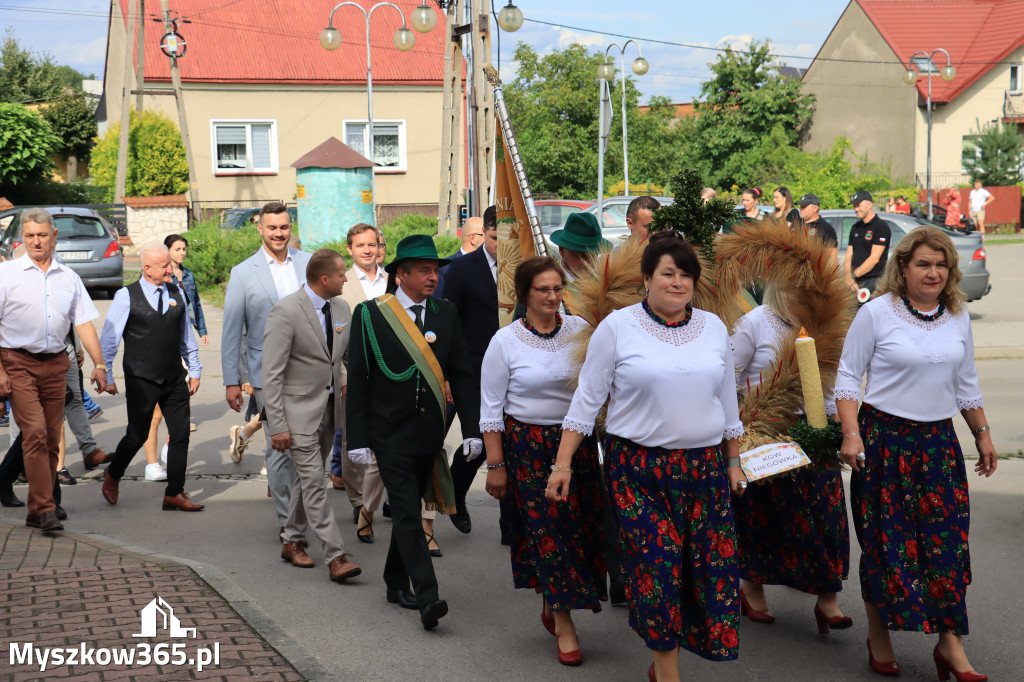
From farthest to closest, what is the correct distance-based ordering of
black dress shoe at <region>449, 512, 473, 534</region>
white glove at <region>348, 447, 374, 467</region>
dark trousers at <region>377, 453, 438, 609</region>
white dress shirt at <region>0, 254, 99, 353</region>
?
black dress shoe at <region>449, 512, 473, 534</region> → white dress shirt at <region>0, 254, 99, 353</region> → white glove at <region>348, 447, 374, 467</region> → dark trousers at <region>377, 453, 438, 609</region>

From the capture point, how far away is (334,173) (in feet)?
64.6

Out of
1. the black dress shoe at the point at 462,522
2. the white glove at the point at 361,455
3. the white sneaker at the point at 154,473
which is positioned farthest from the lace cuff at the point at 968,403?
the white sneaker at the point at 154,473

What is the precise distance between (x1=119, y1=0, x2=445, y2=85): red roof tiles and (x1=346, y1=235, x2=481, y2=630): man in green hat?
34.1 m

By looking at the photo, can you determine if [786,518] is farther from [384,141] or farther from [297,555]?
[384,141]

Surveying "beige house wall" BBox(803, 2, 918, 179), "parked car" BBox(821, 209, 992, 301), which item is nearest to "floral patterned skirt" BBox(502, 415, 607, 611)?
"parked car" BBox(821, 209, 992, 301)

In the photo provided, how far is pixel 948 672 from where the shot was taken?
452 cm

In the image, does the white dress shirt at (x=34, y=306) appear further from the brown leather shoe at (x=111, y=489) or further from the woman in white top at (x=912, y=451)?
the woman in white top at (x=912, y=451)

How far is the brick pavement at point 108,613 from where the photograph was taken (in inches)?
178

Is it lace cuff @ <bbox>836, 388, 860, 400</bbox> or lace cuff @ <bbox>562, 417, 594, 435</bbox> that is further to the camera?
lace cuff @ <bbox>836, 388, 860, 400</bbox>

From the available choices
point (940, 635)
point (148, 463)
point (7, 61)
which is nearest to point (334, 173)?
point (148, 463)

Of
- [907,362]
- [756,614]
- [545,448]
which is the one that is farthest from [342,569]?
[907,362]

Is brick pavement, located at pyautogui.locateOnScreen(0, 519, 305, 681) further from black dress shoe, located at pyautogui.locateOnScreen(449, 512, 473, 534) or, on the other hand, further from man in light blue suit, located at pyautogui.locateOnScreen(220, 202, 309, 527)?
black dress shoe, located at pyautogui.locateOnScreen(449, 512, 473, 534)

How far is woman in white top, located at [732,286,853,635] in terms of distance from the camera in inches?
196

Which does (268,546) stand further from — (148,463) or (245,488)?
(148,463)
